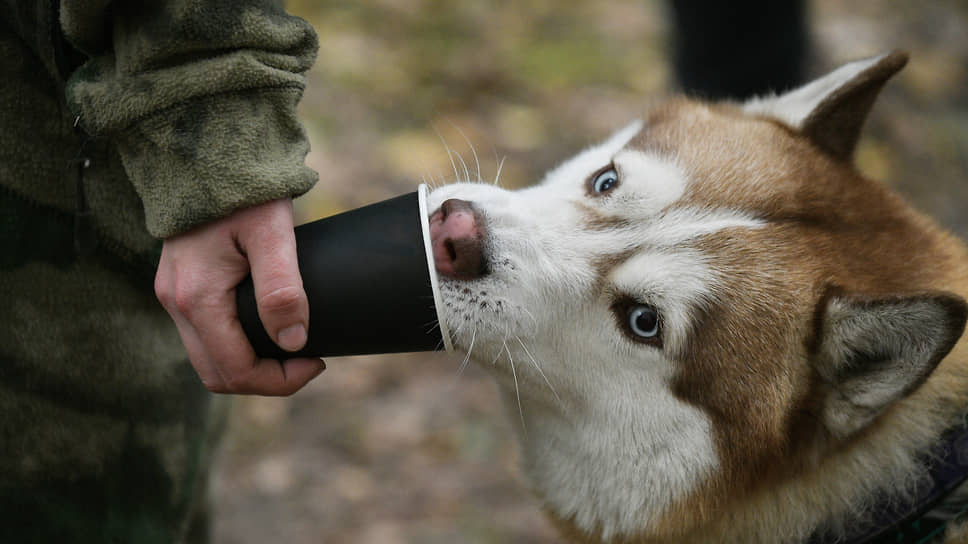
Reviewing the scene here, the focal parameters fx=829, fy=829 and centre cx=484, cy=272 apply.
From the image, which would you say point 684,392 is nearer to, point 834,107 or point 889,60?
point 834,107

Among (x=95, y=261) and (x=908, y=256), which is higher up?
(x=908, y=256)

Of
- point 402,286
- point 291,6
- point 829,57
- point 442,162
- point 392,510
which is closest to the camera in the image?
point 402,286

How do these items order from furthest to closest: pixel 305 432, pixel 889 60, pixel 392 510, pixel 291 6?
pixel 291 6, pixel 305 432, pixel 392 510, pixel 889 60

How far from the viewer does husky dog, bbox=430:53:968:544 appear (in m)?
2.09

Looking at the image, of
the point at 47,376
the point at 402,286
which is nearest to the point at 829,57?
the point at 402,286

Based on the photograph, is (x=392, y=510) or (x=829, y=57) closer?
(x=392, y=510)

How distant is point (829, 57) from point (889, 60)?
4035 millimetres

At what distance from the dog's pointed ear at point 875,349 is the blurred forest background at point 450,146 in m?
1.01

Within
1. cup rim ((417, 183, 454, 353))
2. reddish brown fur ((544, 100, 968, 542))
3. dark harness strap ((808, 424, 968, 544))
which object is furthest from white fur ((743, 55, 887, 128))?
cup rim ((417, 183, 454, 353))

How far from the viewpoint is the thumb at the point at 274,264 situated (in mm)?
1686

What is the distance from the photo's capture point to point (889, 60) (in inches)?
97.6

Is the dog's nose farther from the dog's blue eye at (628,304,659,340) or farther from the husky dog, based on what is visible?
the dog's blue eye at (628,304,659,340)

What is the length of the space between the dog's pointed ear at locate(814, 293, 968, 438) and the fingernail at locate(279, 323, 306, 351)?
51.3 inches

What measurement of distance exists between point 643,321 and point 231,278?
1052mm
